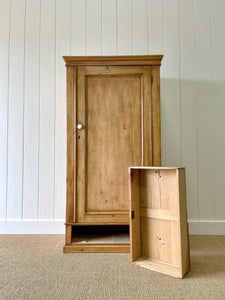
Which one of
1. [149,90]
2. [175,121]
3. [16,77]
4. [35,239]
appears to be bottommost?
[35,239]

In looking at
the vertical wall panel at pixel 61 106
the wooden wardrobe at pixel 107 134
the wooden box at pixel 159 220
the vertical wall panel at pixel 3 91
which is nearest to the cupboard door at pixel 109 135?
the wooden wardrobe at pixel 107 134

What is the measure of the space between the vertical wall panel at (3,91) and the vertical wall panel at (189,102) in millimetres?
1477

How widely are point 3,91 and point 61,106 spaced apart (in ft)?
1.70

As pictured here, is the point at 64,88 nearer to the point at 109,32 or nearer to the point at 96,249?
the point at 109,32

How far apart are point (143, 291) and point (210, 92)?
59.4 inches

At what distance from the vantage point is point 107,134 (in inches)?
51.7

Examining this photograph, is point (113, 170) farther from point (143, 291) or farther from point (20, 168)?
point (20, 168)

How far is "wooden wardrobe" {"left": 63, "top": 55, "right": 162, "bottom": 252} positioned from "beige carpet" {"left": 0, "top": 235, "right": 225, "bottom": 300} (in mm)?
141

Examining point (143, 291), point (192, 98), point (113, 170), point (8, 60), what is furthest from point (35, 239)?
point (192, 98)

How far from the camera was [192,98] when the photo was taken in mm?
1696

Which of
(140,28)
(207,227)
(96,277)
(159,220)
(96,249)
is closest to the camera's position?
(96,277)

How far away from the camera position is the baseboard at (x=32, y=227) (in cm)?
167

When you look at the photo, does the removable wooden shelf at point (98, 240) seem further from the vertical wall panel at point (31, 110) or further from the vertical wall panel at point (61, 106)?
the vertical wall panel at point (31, 110)

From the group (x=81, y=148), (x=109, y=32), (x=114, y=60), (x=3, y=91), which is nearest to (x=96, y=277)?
(x=81, y=148)
